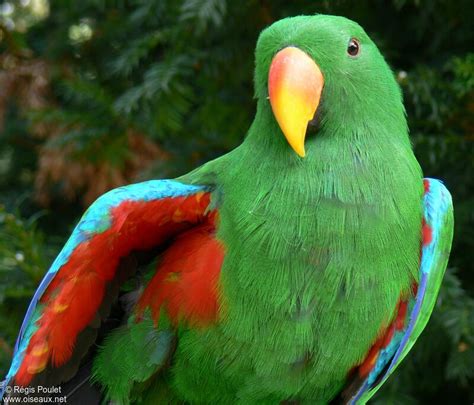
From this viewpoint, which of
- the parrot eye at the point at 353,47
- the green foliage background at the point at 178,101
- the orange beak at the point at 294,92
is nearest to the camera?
the orange beak at the point at 294,92

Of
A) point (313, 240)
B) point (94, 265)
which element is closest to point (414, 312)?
point (313, 240)

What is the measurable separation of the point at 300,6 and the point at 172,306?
4.04ft

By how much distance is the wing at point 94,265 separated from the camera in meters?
1.56

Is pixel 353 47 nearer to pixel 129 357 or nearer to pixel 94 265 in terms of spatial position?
pixel 94 265

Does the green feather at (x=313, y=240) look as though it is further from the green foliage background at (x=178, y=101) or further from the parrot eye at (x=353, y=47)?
the green foliage background at (x=178, y=101)

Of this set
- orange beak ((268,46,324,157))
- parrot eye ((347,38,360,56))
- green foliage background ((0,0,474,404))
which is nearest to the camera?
orange beak ((268,46,324,157))

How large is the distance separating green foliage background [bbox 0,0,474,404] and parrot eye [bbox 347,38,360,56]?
62 cm

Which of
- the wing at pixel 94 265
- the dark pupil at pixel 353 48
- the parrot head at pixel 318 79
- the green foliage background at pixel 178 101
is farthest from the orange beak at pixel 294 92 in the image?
the green foliage background at pixel 178 101

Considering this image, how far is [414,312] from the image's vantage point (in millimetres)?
1664

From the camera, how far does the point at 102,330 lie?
176cm

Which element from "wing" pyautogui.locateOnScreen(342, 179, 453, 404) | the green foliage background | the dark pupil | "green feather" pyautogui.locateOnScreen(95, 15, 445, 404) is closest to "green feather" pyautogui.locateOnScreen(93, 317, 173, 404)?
"green feather" pyautogui.locateOnScreen(95, 15, 445, 404)

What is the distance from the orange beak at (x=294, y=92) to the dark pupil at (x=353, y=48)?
119 millimetres

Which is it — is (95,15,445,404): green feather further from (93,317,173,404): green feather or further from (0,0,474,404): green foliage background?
(0,0,474,404): green foliage background

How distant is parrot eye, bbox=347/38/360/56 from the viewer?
5.32 ft
